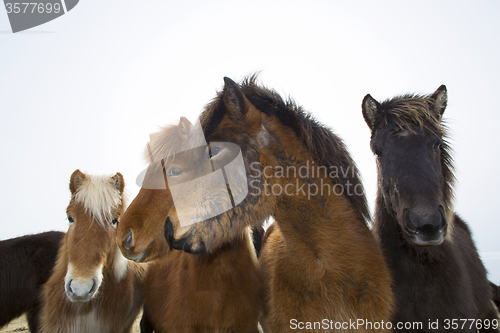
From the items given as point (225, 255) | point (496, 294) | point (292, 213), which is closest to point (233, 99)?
point (292, 213)

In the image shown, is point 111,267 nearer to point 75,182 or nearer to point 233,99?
point 75,182

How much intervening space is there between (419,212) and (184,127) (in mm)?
2230

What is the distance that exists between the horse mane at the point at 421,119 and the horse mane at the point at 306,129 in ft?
2.03

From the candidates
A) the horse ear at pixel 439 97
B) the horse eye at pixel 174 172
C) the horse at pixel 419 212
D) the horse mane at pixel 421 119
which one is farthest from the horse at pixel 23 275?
the horse ear at pixel 439 97

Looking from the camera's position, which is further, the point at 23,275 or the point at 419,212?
the point at 23,275

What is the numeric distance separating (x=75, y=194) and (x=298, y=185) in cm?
268

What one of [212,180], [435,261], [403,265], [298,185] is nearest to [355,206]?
[298,185]

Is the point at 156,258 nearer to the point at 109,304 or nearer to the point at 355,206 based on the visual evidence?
the point at 109,304

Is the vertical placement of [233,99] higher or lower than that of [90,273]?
higher

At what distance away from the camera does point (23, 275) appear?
4488 mm

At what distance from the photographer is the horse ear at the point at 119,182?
3889mm

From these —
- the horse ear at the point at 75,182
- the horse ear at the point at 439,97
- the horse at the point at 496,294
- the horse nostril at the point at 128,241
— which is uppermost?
the horse ear at the point at 439,97

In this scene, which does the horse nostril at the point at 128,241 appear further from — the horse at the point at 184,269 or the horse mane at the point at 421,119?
the horse mane at the point at 421,119

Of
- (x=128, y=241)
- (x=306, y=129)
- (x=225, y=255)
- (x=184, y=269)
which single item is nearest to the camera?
(x=128, y=241)
